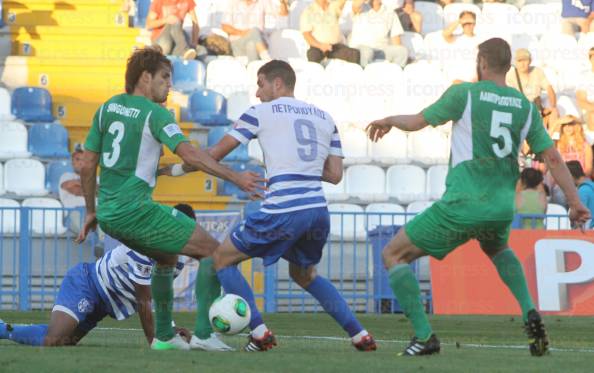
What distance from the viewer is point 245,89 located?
20656 millimetres

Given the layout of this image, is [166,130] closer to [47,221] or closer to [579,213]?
[579,213]

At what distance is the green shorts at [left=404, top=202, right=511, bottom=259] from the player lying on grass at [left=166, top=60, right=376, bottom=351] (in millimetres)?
683

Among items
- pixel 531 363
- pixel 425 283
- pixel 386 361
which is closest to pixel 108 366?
pixel 386 361

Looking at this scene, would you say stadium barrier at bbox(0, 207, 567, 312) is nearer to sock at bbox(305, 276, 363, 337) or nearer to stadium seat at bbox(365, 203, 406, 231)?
stadium seat at bbox(365, 203, 406, 231)

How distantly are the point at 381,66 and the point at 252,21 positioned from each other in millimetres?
2201

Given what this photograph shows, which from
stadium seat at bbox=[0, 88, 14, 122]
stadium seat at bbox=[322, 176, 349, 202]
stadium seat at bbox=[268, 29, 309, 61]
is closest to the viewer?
stadium seat at bbox=[322, 176, 349, 202]

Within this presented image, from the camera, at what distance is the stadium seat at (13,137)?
1897cm

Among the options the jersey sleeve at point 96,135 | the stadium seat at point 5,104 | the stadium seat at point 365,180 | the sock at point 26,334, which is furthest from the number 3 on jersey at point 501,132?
the stadium seat at point 5,104

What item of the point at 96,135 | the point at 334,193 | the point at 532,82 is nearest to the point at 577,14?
the point at 532,82

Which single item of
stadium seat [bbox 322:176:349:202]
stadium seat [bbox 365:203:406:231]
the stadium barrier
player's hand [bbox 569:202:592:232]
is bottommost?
the stadium barrier

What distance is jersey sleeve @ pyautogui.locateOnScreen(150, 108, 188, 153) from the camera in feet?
27.8

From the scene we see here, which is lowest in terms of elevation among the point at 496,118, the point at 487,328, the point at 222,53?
the point at 487,328

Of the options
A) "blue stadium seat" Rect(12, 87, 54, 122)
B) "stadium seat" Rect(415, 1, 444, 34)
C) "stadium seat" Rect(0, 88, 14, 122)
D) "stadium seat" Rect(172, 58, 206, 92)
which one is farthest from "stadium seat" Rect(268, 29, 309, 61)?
"stadium seat" Rect(0, 88, 14, 122)

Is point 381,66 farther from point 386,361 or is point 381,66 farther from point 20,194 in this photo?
point 386,361
